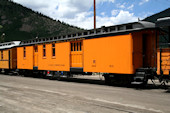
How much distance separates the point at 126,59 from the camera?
10.5 metres

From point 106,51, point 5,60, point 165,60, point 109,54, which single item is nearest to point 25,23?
point 5,60

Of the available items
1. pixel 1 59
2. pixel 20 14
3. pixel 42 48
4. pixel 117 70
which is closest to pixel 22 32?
pixel 20 14

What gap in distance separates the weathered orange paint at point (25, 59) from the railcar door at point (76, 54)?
612cm

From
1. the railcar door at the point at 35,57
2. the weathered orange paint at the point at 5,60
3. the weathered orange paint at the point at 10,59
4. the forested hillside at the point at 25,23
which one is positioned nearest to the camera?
the railcar door at the point at 35,57

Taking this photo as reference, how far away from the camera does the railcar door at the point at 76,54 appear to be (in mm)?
13297

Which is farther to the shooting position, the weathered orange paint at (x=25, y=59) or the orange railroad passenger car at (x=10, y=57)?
the orange railroad passenger car at (x=10, y=57)

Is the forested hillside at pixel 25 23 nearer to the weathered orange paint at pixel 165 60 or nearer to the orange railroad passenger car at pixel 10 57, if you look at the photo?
the orange railroad passenger car at pixel 10 57

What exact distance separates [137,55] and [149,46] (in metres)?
1.12

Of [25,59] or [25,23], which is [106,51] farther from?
[25,23]

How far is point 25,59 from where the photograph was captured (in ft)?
62.3

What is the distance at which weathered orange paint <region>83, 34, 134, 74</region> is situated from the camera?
10.4 m

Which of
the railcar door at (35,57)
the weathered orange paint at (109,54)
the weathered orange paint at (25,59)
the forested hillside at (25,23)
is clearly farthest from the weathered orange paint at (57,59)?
the forested hillside at (25,23)

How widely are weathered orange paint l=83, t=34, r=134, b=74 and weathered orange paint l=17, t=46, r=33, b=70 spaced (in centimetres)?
775

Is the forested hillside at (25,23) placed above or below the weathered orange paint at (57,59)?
above
